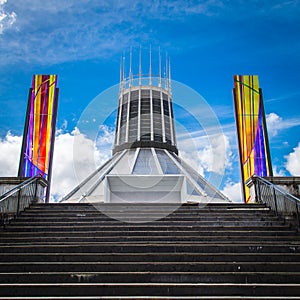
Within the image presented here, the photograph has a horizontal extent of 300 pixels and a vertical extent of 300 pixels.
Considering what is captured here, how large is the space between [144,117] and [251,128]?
857cm

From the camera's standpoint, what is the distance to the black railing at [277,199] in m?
6.97

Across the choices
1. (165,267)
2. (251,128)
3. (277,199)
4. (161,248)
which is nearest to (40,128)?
(251,128)

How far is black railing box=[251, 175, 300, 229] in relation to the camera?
697 cm

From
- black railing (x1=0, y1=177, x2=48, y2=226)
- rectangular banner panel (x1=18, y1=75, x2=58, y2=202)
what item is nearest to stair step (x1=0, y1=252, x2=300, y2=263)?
black railing (x1=0, y1=177, x2=48, y2=226)

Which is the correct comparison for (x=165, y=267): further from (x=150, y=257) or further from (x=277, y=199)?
(x=277, y=199)

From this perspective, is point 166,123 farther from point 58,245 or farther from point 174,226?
point 58,245

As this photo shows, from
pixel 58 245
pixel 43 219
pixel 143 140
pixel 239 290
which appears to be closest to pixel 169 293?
pixel 239 290

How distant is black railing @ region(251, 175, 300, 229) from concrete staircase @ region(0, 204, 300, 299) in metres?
0.26

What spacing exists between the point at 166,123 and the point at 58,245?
1688 centimetres

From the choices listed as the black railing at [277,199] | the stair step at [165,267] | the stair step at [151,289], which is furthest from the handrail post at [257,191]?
the stair step at [151,289]

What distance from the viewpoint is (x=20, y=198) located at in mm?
8211

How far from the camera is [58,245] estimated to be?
231 inches

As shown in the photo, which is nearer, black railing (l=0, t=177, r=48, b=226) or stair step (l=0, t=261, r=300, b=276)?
stair step (l=0, t=261, r=300, b=276)

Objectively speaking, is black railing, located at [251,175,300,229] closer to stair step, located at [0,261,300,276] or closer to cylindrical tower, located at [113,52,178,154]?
stair step, located at [0,261,300,276]
